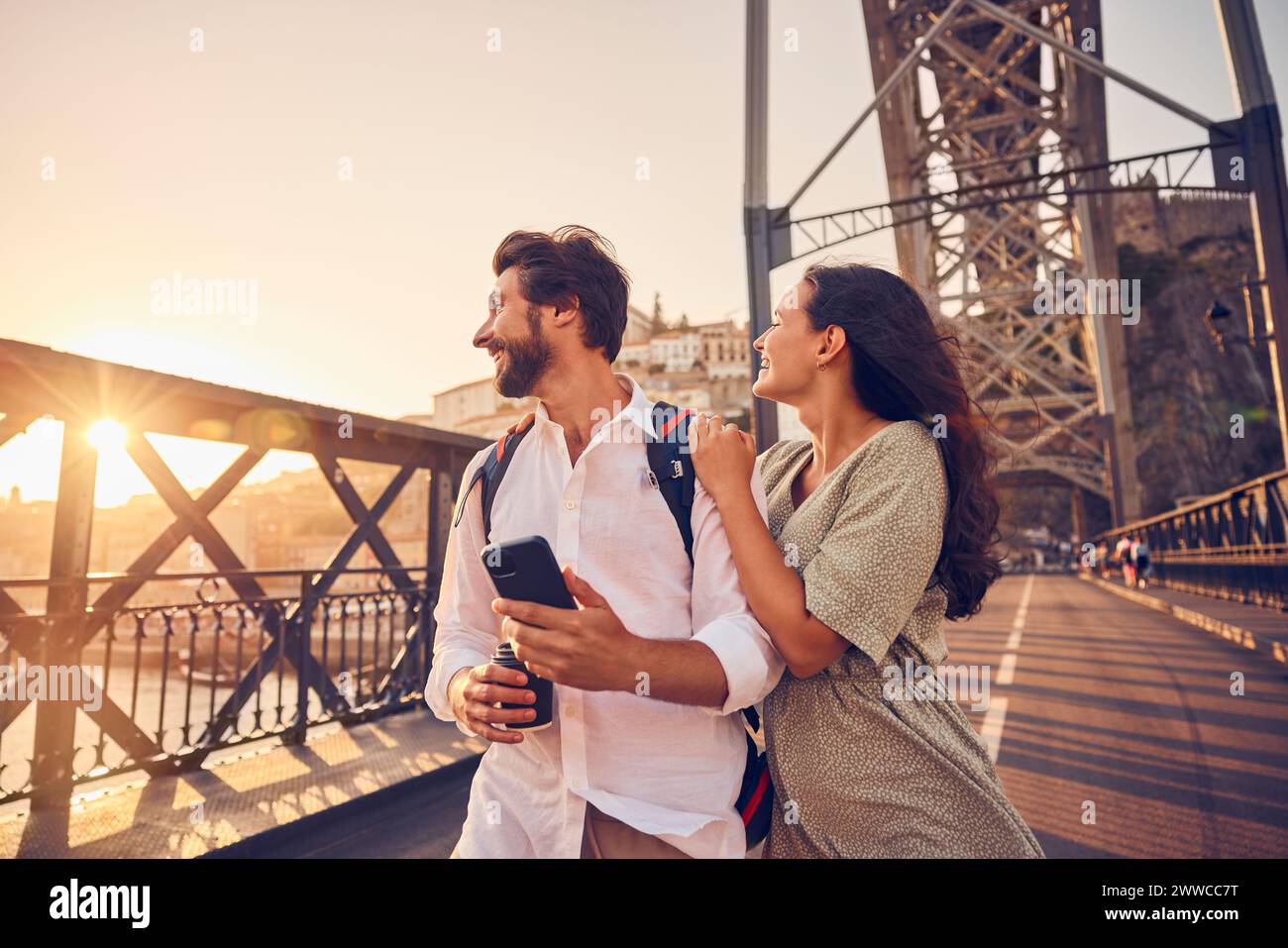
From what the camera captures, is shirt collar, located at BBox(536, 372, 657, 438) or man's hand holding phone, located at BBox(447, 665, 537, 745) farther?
shirt collar, located at BBox(536, 372, 657, 438)

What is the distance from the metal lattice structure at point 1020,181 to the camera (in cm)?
977

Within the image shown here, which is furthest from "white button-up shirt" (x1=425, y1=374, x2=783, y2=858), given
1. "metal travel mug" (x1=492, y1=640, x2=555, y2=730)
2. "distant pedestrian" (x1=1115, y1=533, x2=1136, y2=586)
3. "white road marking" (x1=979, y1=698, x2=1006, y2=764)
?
"distant pedestrian" (x1=1115, y1=533, x2=1136, y2=586)

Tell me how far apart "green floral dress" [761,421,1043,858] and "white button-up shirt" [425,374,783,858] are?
13 cm

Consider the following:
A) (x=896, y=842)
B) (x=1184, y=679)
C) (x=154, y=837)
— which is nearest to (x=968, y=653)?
(x=1184, y=679)

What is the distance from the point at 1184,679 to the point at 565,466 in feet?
29.5

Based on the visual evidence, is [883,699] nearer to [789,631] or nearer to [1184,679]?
[789,631]

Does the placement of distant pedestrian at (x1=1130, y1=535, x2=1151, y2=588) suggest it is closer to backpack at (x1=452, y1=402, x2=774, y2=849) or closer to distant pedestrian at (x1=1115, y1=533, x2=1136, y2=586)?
distant pedestrian at (x1=1115, y1=533, x2=1136, y2=586)

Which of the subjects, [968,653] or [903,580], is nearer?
[903,580]

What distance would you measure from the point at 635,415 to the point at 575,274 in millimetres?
385

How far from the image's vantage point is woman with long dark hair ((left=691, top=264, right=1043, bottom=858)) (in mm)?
1421

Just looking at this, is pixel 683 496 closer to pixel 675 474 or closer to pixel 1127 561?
pixel 675 474

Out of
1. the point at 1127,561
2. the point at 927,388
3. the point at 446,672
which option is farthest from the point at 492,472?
the point at 1127,561
